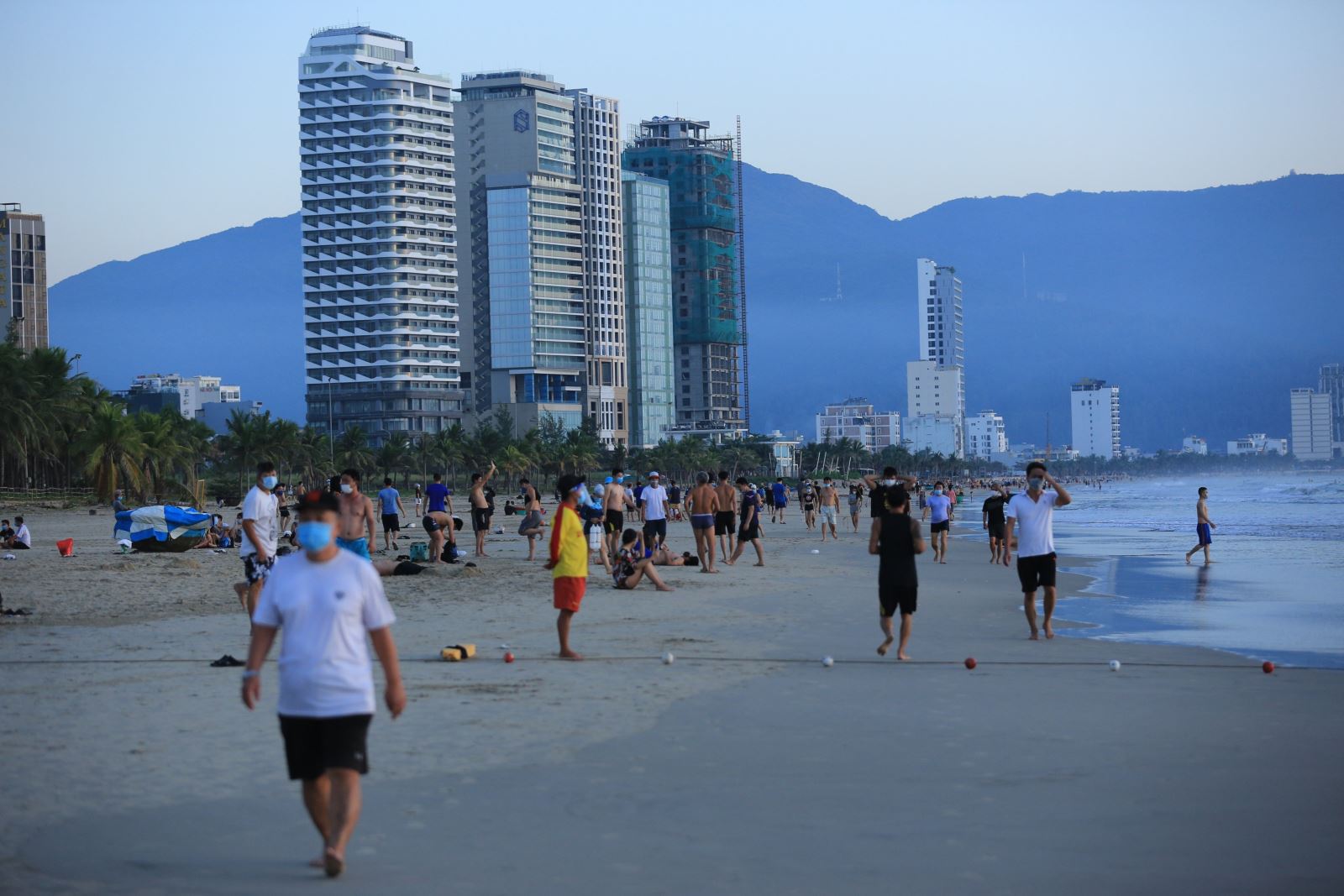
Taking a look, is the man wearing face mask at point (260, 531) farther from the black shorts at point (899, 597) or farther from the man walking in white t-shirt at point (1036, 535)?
the man walking in white t-shirt at point (1036, 535)

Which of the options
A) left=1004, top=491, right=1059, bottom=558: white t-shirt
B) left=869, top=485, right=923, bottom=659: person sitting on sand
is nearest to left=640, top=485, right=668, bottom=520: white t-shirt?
left=1004, top=491, right=1059, bottom=558: white t-shirt

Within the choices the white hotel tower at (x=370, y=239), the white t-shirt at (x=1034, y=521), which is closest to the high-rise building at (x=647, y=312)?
the white hotel tower at (x=370, y=239)

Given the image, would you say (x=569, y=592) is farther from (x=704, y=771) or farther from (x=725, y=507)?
(x=725, y=507)

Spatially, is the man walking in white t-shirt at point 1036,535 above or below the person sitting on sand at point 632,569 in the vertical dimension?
above

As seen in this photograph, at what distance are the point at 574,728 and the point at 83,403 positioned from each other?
61004 millimetres

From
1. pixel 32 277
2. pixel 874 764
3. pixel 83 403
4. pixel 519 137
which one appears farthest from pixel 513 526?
pixel 32 277

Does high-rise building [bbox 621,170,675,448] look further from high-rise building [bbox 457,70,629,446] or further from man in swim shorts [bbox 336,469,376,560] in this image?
man in swim shorts [bbox 336,469,376,560]

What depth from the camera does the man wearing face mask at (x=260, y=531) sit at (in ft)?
44.0

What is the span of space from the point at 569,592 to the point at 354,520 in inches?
143

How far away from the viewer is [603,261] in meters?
176

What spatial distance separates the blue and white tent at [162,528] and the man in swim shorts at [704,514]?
1142 centimetres

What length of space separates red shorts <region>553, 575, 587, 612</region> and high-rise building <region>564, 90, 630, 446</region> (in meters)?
158

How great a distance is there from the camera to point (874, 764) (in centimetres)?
806

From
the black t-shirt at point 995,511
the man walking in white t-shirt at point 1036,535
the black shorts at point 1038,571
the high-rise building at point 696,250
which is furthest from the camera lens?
the high-rise building at point 696,250
